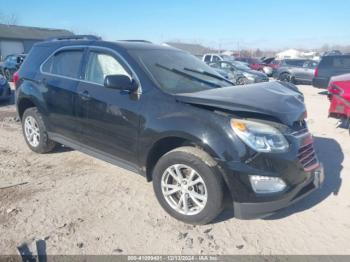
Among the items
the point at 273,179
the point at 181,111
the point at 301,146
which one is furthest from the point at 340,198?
the point at 181,111

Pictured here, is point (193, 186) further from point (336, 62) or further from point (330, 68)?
point (336, 62)

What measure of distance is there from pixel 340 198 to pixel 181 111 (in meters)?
2.37

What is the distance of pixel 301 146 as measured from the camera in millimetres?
3318

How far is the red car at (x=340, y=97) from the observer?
237 inches

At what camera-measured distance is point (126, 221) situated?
3516 mm

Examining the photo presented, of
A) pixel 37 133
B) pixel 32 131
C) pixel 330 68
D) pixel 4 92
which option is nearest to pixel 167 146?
pixel 37 133

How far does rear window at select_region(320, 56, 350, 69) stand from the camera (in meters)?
14.6

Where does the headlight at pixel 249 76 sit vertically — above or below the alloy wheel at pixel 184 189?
below

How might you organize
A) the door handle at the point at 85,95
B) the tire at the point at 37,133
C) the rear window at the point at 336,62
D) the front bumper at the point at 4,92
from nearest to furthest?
the door handle at the point at 85,95 → the tire at the point at 37,133 → the front bumper at the point at 4,92 → the rear window at the point at 336,62

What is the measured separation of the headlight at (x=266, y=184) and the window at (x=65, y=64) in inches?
110

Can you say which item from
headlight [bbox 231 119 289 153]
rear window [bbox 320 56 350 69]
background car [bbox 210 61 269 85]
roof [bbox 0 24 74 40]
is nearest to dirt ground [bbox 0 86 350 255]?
headlight [bbox 231 119 289 153]

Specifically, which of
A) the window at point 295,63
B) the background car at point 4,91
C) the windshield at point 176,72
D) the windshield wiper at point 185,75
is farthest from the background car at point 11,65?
the windshield wiper at point 185,75

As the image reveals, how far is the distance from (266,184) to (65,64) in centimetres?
332

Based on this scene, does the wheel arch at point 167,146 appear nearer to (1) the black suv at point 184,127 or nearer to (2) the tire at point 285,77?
(1) the black suv at point 184,127
